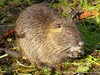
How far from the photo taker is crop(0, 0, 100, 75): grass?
14.5 feet

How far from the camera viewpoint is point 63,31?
4.21 metres

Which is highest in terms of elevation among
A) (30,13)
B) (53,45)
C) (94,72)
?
(30,13)

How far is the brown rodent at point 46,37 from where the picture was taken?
418cm

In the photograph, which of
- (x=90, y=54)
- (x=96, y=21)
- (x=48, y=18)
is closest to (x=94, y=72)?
(x=90, y=54)

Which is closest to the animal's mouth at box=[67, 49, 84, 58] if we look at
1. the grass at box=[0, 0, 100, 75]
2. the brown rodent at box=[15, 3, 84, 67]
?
the brown rodent at box=[15, 3, 84, 67]

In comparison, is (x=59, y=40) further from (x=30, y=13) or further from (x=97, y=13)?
(x=97, y=13)

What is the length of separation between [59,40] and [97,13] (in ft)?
5.54

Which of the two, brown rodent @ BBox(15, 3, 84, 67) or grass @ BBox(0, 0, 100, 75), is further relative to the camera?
grass @ BBox(0, 0, 100, 75)

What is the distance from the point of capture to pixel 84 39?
5055 millimetres

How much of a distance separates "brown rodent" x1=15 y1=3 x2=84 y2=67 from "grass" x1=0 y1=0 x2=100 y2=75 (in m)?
0.11

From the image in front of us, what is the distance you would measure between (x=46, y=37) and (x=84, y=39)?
825 mm

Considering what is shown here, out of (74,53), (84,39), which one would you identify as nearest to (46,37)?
(74,53)

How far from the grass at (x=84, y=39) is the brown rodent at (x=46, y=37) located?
114mm

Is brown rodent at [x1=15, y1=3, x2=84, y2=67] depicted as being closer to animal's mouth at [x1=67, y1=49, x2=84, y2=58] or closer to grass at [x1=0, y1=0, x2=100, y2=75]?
animal's mouth at [x1=67, y1=49, x2=84, y2=58]
